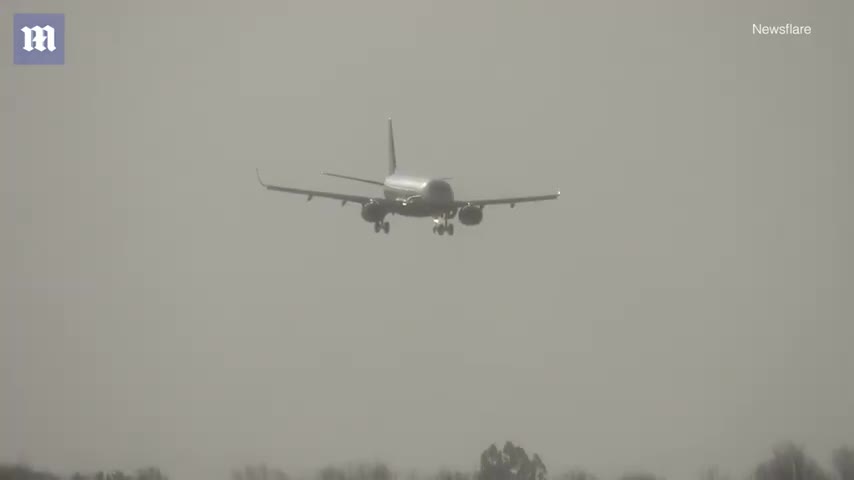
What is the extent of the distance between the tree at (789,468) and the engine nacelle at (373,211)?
119 ft

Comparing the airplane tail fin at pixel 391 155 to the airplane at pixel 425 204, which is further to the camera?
the airplane tail fin at pixel 391 155

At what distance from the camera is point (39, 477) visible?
138 m

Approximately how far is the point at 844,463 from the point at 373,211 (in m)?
40.5

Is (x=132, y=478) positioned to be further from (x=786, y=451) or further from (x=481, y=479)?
(x=786, y=451)

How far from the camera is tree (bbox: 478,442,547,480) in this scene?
141 m

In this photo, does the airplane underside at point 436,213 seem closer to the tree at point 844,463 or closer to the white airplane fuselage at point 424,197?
the white airplane fuselage at point 424,197

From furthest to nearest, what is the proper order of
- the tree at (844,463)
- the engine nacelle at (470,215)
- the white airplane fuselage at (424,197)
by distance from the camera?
the tree at (844,463) < the engine nacelle at (470,215) < the white airplane fuselage at (424,197)

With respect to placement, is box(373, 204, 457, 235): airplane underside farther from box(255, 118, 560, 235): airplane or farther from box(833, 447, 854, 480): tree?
box(833, 447, 854, 480): tree

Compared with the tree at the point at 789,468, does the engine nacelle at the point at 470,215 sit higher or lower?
higher

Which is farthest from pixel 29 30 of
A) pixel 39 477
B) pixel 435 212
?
pixel 435 212

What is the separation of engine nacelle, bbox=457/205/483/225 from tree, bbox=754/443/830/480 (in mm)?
33310

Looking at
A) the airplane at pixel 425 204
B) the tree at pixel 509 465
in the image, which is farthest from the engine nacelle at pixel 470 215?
the tree at pixel 509 465

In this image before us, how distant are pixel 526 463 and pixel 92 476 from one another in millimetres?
33842

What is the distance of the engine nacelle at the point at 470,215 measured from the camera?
116688 millimetres
